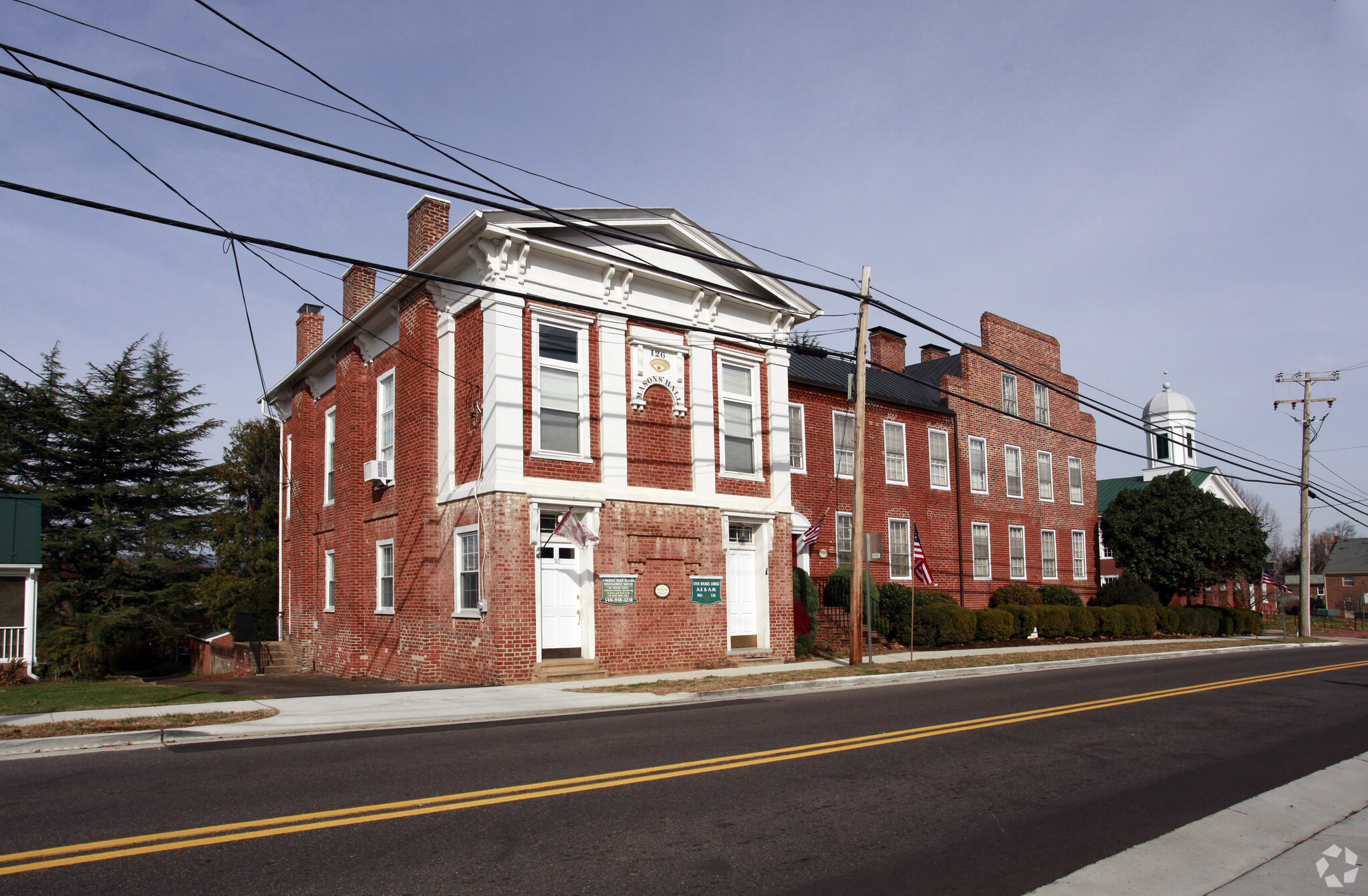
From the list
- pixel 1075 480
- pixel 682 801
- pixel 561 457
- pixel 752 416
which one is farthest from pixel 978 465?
pixel 682 801

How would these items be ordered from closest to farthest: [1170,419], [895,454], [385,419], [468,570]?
[468,570], [385,419], [895,454], [1170,419]

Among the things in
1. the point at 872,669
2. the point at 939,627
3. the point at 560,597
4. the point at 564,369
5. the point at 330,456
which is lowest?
the point at 872,669

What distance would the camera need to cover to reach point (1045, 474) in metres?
36.2

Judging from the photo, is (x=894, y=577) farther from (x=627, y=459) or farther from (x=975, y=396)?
(x=627, y=459)

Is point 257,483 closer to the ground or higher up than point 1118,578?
higher up

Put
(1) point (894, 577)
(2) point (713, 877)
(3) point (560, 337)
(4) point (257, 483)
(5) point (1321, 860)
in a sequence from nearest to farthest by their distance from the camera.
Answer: (2) point (713, 877) → (5) point (1321, 860) → (3) point (560, 337) → (1) point (894, 577) → (4) point (257, 483)

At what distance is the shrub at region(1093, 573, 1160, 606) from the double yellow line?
88.8 ft

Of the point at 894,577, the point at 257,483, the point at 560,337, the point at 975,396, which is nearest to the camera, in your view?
the point at 560,337

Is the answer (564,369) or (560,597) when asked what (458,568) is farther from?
(564,369)

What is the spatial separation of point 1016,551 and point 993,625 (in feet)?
24.4

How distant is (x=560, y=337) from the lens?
713 inches

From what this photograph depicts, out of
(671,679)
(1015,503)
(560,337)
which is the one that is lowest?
(671,679)

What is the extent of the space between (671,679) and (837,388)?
13795 mm

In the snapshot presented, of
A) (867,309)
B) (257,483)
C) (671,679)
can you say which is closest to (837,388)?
(867,309)
